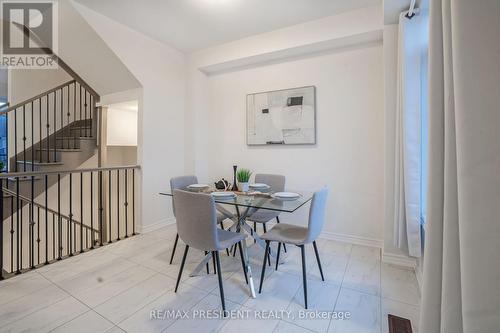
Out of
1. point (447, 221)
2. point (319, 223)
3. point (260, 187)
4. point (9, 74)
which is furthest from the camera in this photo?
point (9, 74)

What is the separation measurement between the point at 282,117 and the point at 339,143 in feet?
2.83

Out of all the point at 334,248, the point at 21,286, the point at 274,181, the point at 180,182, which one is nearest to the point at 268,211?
the point at 274,181

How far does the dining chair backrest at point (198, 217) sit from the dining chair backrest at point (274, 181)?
125cm

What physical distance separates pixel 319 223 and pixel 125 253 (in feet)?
7.27

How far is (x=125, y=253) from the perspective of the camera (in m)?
2.75

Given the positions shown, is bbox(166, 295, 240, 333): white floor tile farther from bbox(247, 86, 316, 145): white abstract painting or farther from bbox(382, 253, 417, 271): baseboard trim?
bbox(247, 86, 316, 145): white abstract painting

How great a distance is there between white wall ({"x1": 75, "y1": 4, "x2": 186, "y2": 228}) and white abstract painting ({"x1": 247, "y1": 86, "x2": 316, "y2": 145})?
123cm

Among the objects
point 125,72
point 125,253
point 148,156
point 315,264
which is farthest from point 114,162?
point 315,264

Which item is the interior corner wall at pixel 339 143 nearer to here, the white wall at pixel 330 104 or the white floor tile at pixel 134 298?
the white wall at pixel 330 104

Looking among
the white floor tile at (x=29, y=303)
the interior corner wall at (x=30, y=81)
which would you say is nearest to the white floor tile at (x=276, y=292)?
the white floor tile at (x=29, y=303)

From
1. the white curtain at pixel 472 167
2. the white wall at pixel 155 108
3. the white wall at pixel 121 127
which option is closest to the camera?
the white curtain at pixel 472 167

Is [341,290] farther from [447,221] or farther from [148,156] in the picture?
[148,156]

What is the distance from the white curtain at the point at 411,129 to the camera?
2.03m

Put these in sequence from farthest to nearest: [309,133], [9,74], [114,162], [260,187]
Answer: [114,162] → [9,74] → [309,133] → [260,187]
